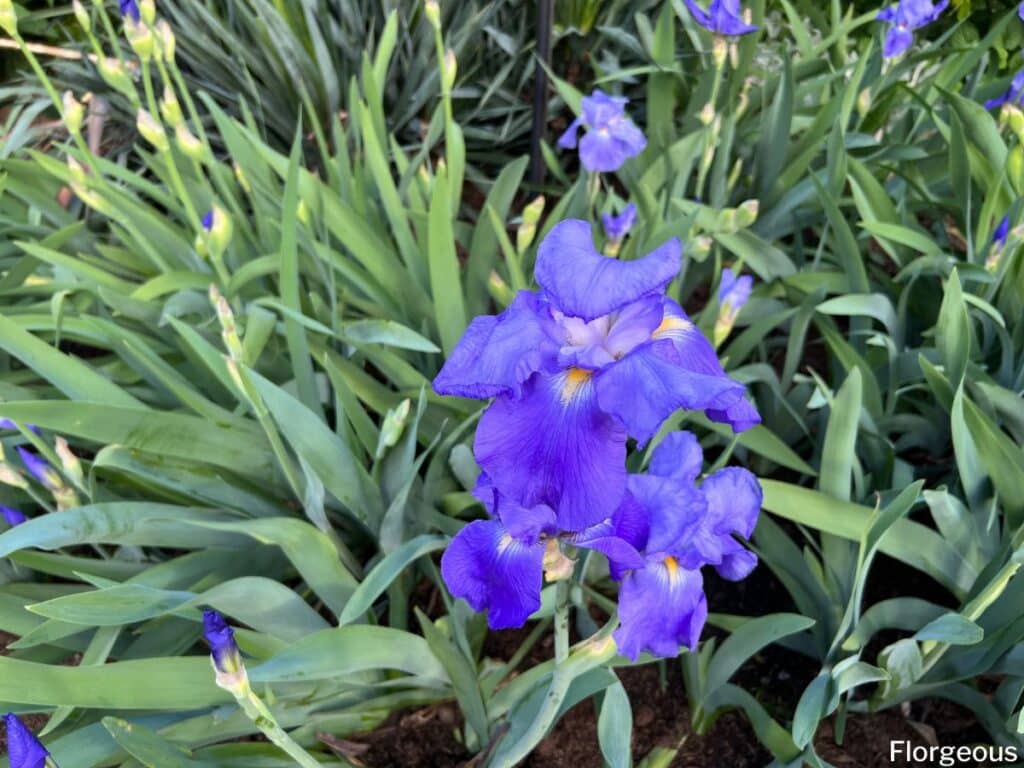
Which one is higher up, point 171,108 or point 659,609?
point 171,108

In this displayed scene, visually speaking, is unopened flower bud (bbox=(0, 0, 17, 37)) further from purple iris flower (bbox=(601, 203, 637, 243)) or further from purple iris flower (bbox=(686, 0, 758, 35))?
purple iris flower (bbox=(686, 0, 758, 35))

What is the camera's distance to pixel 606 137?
1.72 meters

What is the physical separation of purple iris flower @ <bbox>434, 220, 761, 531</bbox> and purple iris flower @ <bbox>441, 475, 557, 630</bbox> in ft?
0.25

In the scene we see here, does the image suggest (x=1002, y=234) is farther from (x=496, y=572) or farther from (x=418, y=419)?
(x=496, y=572)

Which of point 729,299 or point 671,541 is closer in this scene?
point 671,541

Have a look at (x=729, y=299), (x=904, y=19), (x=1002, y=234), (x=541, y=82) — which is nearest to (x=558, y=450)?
(x=729, y=299)

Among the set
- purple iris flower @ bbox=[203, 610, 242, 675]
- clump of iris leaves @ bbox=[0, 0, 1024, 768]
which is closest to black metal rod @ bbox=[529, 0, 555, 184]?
clump of iris leaves @ bbox=[0, 0, 1024, 768]

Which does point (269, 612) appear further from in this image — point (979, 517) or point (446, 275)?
point (979, 517)

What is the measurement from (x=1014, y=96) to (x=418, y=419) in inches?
57.7

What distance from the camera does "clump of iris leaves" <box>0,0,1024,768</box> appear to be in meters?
1.08

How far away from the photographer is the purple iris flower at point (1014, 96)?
1653mm

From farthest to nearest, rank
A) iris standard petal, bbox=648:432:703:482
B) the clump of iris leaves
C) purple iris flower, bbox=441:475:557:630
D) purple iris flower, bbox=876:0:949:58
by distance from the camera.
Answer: purple iris flower, bbox=876:0:949:58 → the clump of iris leaves → iris standard petal, bbox=648:432:703:482 → purple iris flower, bbox=441:475:557:630

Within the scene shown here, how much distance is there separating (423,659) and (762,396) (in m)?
0.90

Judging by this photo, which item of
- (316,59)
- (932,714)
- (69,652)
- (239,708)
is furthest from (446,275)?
(316,59)
